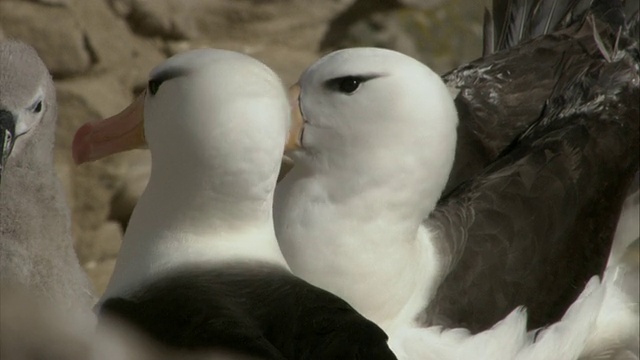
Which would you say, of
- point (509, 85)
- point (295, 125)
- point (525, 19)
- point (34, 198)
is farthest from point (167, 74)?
point (525, 19)

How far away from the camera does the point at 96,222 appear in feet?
12.2

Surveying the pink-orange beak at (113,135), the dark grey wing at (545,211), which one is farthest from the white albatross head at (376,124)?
the pink-orange beak at (113,135)

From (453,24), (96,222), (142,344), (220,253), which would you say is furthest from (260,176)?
(453,24)

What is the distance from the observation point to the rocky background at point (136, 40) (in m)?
Answer: 3.65

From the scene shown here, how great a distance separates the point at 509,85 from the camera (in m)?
3.39

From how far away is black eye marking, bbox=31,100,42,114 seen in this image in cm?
227

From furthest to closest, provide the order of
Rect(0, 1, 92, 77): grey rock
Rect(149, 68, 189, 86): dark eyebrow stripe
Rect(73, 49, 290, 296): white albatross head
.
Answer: Rect(0, 1, 92, 77): grey rock < Rect(149, 68, 189, 86): dark eyebrow stripe < Rect(73, 49, 290, 296): white albatross head

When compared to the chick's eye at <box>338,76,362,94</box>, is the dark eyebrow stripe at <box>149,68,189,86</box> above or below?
above

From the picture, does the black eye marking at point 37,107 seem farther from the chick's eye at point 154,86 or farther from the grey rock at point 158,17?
the grey rock at point 158,17

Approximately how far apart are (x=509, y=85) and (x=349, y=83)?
3.00 ft

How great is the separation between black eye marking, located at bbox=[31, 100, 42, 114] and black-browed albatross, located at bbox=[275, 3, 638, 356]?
62 cm

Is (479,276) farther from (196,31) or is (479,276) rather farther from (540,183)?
(196,31)

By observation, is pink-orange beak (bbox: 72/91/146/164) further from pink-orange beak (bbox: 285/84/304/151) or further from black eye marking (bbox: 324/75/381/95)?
black eye marking (bbox: 324/75/381/95)

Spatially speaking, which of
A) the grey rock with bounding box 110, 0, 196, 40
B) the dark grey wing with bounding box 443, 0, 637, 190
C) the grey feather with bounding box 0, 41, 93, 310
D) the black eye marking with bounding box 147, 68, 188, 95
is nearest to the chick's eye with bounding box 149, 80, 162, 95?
the black eye marking with bounding box 147, 68, 188, 95
